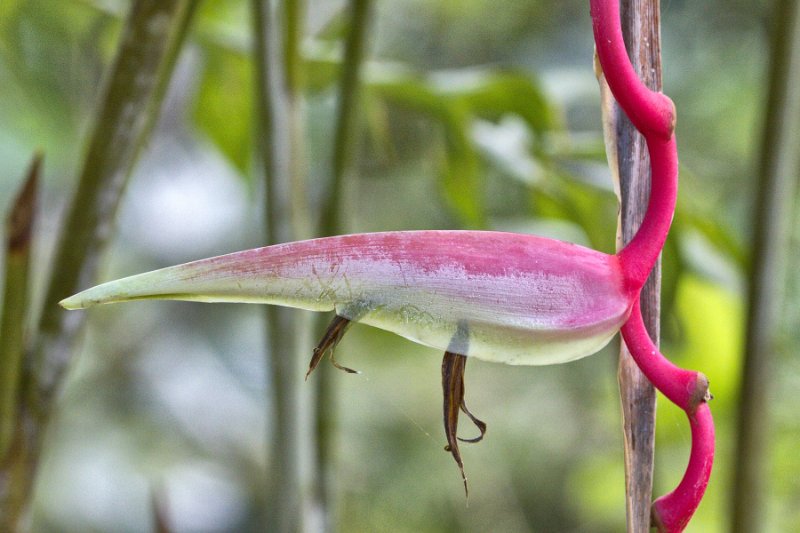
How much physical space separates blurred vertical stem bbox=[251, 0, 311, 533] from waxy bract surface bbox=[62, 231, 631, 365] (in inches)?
7.1

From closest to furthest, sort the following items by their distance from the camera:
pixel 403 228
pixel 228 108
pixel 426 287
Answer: pixel 426 287 < pixel 228 108 < pixel 403 228

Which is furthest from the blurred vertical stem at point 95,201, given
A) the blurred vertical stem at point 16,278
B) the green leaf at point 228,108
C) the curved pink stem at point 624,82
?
the green leaf at point 228,108

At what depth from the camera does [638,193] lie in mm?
138

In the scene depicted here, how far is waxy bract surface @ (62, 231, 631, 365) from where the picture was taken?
0.38 feet

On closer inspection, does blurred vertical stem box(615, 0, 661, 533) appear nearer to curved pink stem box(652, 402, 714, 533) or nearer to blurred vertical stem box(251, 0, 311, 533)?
curved pink stem box(652, 402, 714, 533)

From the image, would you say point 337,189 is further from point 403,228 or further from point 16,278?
Answer: point 403,228

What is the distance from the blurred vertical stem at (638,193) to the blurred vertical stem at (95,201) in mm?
109

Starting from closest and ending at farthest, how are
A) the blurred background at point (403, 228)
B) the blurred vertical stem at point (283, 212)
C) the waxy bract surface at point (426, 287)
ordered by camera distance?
the waxy bract surface at point (426, 287), the blurred vertical stem at point (283, 212), the blurred background at point (403, 228)

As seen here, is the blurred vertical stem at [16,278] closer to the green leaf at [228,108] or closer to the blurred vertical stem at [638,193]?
the blurred vertical stem at [638,193]

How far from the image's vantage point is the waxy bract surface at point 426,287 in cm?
12

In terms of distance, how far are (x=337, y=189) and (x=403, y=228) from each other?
1.07 metres

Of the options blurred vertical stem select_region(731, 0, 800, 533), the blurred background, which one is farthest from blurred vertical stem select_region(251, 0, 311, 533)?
blurred vertical stem select_region(731, 0, 800, 533)

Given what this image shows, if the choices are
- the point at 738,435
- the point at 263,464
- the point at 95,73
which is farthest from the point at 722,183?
the point at 738,435

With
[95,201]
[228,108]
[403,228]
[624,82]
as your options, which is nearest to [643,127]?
[624,82]
